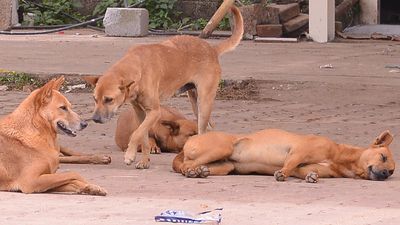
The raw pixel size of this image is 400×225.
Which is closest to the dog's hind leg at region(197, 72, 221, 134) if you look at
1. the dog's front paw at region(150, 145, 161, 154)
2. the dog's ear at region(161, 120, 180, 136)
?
the dog's ear at region(161, 120, 180, 136)

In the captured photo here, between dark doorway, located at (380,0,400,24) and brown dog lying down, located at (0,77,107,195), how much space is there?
46.4 feet

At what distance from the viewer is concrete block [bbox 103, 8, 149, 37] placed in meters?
21.8

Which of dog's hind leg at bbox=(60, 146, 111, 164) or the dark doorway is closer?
dog's hind leg at bbox=(60, 146, 111, 164)

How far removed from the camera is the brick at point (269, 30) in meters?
20.8

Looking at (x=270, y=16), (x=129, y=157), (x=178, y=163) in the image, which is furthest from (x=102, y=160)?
(x=270, y=16)

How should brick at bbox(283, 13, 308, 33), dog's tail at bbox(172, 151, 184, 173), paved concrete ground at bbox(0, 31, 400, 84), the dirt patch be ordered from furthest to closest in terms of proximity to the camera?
brick at bbox(283, 13, 308, 33)
paved concrete ground at bbox(0, 31, 400, 84)
the dirt patch
dog's tail at bbox(172, 151, 184, 173)

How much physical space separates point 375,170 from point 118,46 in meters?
10.6

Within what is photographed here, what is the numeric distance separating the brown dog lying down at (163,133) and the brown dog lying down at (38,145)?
96.8 inches

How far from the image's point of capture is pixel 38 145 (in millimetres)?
9117

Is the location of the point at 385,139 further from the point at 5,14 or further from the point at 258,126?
the point at 5,14

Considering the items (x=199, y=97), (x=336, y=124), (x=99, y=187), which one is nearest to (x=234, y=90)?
(x=336, y=124)

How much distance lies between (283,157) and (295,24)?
1113cm

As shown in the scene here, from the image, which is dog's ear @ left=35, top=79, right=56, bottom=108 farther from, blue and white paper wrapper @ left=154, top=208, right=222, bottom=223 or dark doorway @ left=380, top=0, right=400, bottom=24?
dark doorway @ left=380, top=0, right=400, bottom=24

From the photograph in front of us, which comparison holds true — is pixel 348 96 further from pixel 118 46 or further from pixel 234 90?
pixel 118 46
